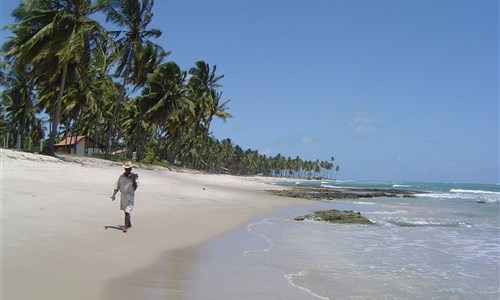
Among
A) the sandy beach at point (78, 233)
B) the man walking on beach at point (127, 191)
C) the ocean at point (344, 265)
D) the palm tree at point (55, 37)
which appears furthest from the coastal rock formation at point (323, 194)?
the man walking on beach at point (127, 191)

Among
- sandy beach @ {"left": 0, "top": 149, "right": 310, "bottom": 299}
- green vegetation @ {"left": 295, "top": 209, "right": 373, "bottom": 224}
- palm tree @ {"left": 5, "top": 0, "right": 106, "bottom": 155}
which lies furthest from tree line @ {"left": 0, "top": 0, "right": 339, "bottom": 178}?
green vegetation @ {"left": 295, "top": 209, "right": 373, "bottom": 224}

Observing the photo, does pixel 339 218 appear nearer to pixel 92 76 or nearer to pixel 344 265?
pixel 344 265

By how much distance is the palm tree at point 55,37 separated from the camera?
1903cm

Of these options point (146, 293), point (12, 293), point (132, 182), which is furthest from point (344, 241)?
point (12, 293)

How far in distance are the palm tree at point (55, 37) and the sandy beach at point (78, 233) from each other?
6219 mm

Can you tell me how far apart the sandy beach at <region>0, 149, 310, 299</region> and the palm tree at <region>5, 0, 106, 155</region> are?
6.22 meters

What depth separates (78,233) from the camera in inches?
296

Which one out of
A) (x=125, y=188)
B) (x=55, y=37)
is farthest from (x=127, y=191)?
(x=55, y=37)

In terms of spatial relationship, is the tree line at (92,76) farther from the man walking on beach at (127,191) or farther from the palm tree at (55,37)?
the man walking on beach at (127,191)

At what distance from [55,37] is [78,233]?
1496cm

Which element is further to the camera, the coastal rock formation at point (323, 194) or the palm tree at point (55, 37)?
the coastal rock formation at point (323, 194)

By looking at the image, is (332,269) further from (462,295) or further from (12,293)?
(12,293)

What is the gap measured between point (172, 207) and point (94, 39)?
38.4ft

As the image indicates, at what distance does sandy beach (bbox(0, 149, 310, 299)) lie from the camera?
15.7ft
